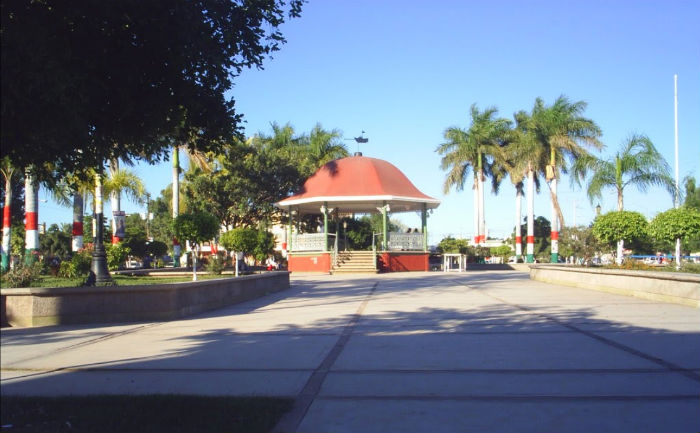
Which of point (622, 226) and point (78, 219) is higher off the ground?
point (78, 219)

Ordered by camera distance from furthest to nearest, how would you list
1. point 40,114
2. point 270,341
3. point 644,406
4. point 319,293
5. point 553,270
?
point 553,270
point 319,293
point 270,341
point 40,114
point 644,406

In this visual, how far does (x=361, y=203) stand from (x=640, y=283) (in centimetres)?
2262

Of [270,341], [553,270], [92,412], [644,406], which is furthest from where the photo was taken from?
[553,270]

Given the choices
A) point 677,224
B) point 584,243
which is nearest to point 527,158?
point 584,243

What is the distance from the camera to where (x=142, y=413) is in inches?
217

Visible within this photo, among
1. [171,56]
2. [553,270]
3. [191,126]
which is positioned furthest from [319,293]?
[171,56]

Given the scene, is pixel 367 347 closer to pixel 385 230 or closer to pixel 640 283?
pixel 640 283

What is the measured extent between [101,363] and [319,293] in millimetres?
12645

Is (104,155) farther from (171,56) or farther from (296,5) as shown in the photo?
(296,5)

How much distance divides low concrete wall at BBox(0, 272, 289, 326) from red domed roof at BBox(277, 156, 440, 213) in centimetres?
2128

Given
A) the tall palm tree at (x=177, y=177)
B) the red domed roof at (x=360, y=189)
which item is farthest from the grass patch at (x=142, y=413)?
the red domed roof at (x=360, y=189)

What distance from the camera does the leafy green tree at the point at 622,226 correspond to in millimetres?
24078

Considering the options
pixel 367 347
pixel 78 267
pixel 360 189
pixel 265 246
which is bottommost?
pixel 367 347

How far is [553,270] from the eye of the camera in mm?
24469
